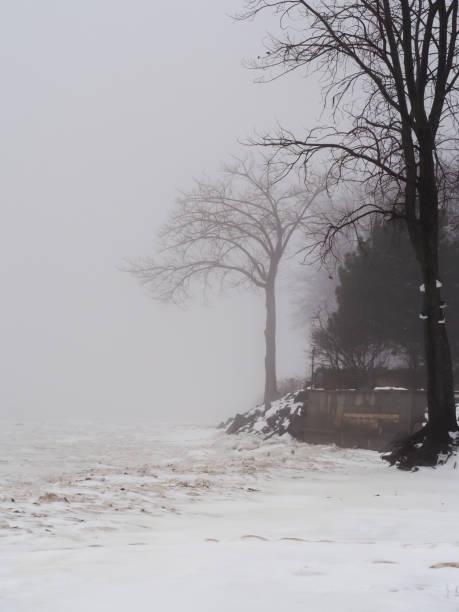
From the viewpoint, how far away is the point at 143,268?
89.0 feet

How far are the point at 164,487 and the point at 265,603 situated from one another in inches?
214

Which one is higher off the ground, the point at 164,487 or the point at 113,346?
the point at 113,346

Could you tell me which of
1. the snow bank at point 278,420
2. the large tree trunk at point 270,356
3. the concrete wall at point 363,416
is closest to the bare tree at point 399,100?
the concrete wall at point 363,416

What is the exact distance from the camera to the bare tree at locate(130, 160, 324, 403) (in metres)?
26.9

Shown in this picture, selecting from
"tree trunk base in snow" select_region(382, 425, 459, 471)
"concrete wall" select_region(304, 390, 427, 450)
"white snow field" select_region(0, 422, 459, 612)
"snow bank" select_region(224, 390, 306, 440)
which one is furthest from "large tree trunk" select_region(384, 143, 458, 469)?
"snow bank" select_region(224, 390, 306, 440)

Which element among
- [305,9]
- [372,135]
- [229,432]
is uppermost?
[305,9]

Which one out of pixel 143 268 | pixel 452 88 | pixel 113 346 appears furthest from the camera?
pixel 113 346

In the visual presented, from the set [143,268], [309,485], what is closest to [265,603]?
[309,485]

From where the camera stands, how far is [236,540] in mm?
3936

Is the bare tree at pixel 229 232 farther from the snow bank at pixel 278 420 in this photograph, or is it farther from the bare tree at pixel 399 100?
the bare tree at pixel 399 100

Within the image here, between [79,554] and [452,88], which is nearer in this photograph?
[79,554]

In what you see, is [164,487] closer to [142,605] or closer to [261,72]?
[142,605]

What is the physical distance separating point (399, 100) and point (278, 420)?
10.8m

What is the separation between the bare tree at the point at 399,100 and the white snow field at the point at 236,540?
66.5 inches
